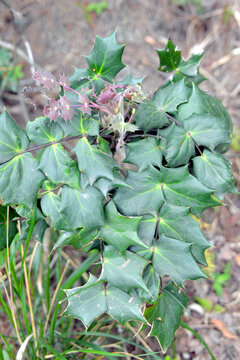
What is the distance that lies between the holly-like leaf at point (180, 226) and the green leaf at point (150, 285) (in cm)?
12

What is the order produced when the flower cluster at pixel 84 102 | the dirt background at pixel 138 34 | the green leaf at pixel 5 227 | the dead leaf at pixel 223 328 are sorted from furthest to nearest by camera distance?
the dirt background at pixel 138 34 < the dead leaf at pixel 223 328 < the green leaf at pixel 5 227 < the flower cluster at pixel 84 102

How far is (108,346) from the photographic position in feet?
4.28

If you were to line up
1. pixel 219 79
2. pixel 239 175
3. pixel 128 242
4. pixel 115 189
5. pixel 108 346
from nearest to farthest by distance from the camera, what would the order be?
pixel 128 242 < pixel 115 189 < pixel 108 346 < pixel 239 175 < pixel 219 79

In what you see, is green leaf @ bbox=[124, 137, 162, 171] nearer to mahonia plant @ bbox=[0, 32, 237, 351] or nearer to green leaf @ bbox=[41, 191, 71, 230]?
mahonia plant @ bbox=[0, 32, 237, 351]

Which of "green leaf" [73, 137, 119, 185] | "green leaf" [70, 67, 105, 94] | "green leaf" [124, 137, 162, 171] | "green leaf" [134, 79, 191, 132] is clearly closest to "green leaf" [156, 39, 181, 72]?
"green leaf" [134, 79, 191, 132]

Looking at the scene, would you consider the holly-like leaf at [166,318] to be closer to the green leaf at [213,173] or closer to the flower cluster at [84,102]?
the green leaf at [213,173]

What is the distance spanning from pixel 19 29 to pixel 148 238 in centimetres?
168

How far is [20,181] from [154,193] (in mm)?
382

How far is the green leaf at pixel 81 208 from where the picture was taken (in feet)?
2.96

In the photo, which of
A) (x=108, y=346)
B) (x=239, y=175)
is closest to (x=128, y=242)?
(x=108, y=346)

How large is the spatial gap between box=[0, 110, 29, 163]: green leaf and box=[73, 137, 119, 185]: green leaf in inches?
7.0

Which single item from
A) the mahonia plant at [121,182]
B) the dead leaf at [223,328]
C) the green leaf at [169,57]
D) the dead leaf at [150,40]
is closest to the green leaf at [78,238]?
the mahonia plant at [121,182]

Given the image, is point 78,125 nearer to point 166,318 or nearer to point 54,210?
point 54,210

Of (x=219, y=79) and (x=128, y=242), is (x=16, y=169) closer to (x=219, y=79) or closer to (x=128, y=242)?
(x=128, y=242)
